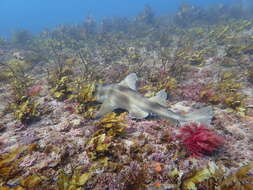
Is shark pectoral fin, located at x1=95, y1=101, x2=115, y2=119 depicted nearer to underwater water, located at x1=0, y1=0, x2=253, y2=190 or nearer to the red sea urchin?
underwater water, located at x1=0, y1=0, x2=253, y2=190

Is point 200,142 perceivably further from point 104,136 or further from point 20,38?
point 20,38

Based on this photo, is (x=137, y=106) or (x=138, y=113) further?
(x=137, y=106)

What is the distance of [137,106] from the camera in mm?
5957

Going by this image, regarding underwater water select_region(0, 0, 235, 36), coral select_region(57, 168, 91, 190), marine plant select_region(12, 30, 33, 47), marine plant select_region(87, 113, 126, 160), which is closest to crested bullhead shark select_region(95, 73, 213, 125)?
marine plant select_region(87, 113, 126, 160)

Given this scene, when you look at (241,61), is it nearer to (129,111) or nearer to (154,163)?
(129,111)

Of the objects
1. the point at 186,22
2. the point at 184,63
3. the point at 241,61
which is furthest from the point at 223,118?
the point at 186,22

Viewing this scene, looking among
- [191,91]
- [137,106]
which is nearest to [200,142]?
[137,106]

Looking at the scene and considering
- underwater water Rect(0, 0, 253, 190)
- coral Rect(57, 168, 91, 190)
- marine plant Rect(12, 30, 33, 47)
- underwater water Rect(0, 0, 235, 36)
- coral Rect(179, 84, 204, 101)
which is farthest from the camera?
underwater water Rect(0, 0, 235, 36)

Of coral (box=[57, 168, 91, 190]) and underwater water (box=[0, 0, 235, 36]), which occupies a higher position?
underwater water (box=[0, 0, 235, 36])

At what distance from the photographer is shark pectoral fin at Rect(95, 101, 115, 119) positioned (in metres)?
5.69

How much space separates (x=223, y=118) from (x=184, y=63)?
19.8 feet

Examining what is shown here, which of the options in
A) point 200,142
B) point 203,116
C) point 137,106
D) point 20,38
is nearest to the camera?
point 200,142

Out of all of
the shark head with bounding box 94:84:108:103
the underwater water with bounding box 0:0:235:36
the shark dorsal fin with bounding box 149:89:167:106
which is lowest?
the shark dorsal fin with bounding box 149:89:167:106

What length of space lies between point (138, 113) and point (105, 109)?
110cm
